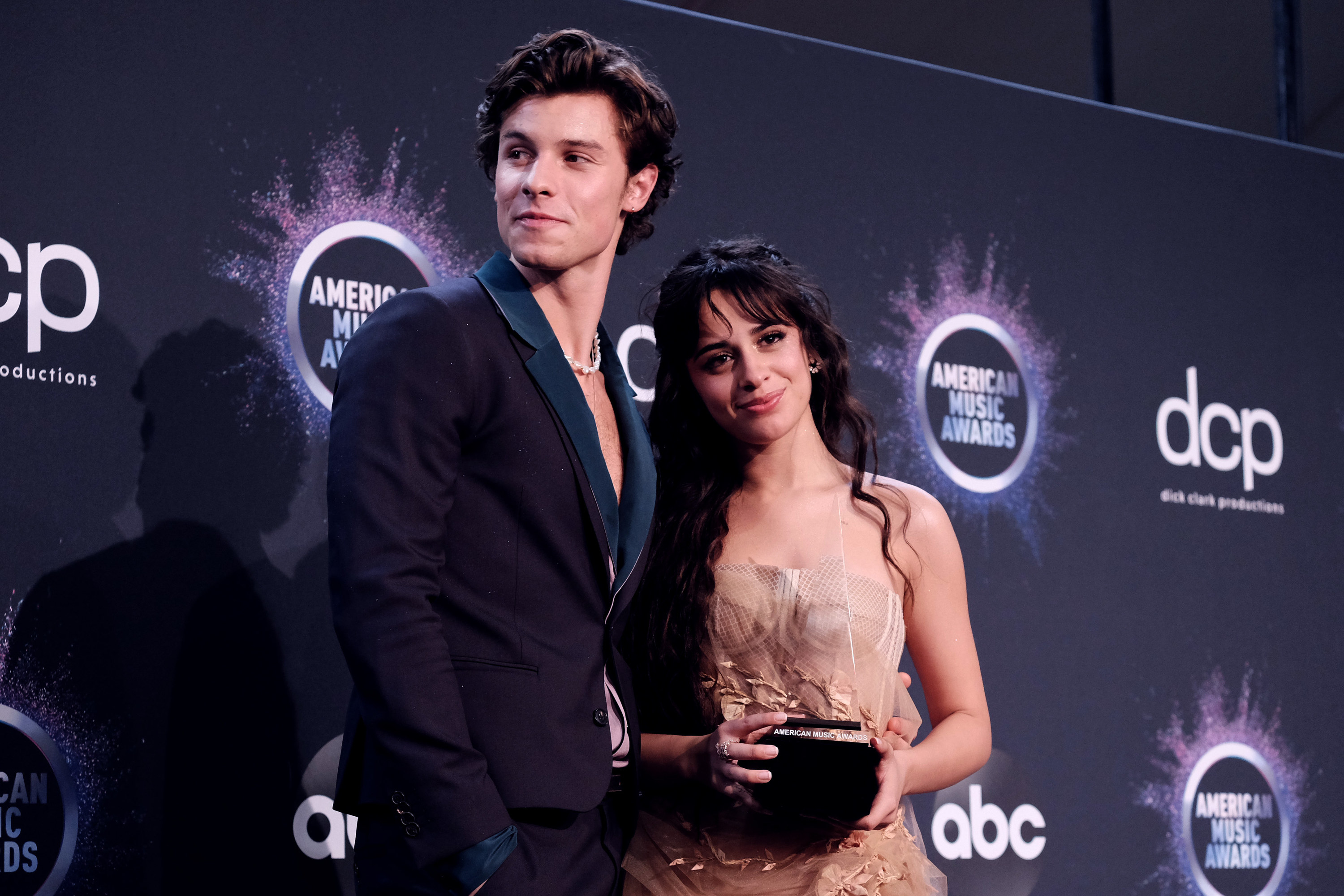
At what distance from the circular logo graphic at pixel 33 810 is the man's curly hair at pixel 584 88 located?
1406 millimetres

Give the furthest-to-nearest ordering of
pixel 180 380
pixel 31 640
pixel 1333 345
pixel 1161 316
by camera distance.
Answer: pixel 1333 345, pixel 1161 316, pixel 180 380, pixel 31 640

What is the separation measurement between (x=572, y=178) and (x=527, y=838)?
0.96m

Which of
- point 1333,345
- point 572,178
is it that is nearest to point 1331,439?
point 1333,345

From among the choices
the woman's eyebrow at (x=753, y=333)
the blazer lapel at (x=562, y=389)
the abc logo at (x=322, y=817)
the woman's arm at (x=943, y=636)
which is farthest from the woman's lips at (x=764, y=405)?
the abc logo at (x=322, y=817)

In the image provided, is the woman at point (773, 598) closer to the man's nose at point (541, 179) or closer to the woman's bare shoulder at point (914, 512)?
the woman's bare shoulder at point (914, 512)

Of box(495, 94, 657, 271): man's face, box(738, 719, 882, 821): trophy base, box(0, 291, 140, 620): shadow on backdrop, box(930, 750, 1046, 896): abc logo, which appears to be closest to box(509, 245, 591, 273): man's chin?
box(495, 94, 657, 271): man's face

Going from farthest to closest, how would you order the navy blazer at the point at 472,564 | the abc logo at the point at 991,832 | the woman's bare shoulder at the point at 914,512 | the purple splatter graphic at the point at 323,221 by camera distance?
1. the abc logo at the point at 991,832
2. the purple splatter graphic at the point at 323,221
3. the woman's bare shoulder at the point at 914,512
4. the navy blazer at the point at 472,564

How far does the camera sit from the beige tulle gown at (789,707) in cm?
205

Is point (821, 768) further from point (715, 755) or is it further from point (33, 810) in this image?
point (33, 810)

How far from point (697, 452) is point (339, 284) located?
979mm

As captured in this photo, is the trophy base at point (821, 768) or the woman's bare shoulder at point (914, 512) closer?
the trophy base at point (821, 768)

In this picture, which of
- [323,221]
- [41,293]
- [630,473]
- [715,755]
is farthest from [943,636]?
[41,293]

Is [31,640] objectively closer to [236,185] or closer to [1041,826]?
[236,185]

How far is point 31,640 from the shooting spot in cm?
243
